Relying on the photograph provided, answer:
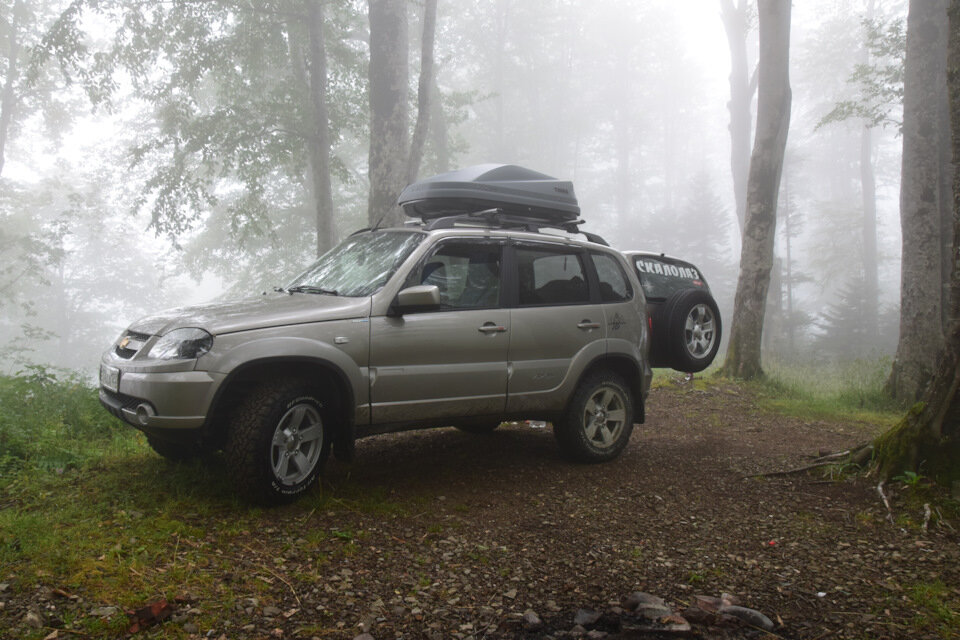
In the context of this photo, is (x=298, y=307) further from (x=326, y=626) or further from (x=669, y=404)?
(x=669, y=404)

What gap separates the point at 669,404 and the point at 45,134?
34080 mm

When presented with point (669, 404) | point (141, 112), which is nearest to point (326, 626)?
point (669, 404)

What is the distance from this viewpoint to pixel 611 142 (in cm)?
5322

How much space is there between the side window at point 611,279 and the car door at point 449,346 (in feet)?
3.88

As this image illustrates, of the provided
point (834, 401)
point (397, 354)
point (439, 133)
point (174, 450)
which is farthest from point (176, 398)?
point (439, 133)

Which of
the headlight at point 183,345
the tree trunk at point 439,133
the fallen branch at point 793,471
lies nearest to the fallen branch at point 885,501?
the fallen branch at point 793,471

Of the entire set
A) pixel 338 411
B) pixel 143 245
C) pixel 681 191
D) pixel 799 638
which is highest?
pixel 681 191

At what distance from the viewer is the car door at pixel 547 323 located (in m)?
5.68

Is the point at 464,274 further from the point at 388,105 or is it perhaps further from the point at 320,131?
the point at 320,131

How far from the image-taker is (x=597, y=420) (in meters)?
6.27

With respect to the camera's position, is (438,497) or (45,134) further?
(45,134)

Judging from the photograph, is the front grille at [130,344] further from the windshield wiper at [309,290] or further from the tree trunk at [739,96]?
the tree trunk at [739,96]

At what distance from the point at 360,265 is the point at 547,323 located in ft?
5.52

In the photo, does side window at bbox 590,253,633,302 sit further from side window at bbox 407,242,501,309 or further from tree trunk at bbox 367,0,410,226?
tree trunk at bbox 367,0,410,226
